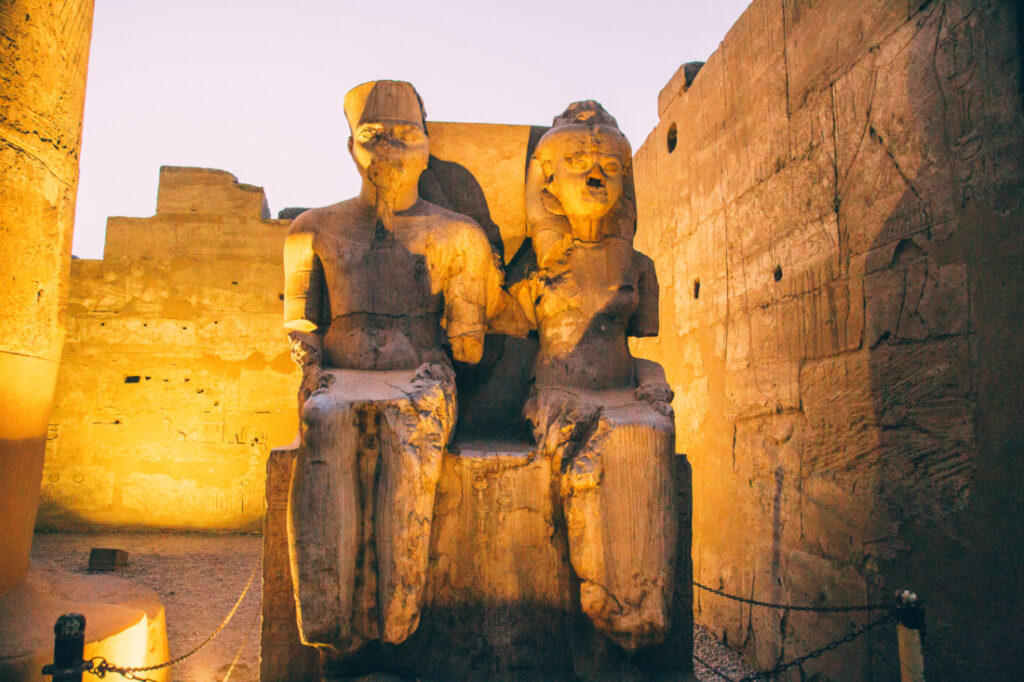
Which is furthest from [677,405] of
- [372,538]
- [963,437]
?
[372,538]

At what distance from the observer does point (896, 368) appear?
3189mm

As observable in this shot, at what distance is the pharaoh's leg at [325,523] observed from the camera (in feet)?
7.07

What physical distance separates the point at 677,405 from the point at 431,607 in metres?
3.68

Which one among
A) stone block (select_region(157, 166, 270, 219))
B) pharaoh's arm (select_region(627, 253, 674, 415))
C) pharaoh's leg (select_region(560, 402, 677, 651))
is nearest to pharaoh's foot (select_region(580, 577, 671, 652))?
pharaoh's leg (select_region(560, 402, 677, 651))

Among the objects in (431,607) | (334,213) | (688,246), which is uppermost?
(688,246)

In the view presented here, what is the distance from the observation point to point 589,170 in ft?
9.39

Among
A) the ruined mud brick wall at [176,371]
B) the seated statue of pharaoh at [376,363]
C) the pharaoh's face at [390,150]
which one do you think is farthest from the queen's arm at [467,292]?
the ruined mud brick wall at [176,371]

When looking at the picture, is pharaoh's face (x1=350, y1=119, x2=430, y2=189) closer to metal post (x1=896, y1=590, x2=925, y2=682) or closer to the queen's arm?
the queen's arm

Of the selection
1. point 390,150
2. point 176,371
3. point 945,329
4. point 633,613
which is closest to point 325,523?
point 633,613

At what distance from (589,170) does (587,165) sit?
27 mm

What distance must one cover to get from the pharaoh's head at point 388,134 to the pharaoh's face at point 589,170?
22.8 inches

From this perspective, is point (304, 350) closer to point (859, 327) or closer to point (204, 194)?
point (859, 327)

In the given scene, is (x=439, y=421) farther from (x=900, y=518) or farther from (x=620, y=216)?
(x=900, y=518)

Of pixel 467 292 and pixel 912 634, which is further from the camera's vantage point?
pixel 467 292
